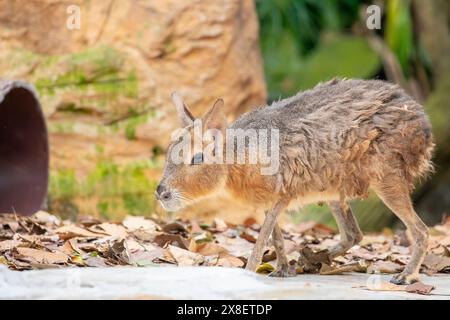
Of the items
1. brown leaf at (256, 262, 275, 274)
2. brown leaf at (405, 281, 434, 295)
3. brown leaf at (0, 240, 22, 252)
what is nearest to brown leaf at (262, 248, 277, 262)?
brown leaf at (256, 262, 275, 274)

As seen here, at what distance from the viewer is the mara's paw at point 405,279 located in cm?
520

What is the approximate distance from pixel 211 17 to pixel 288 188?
337 cm

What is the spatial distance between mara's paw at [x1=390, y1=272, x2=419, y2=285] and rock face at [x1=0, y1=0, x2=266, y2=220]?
322 centimetres

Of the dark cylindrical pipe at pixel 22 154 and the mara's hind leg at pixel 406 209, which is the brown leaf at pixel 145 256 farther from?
the dark cylindrical pipe at pixel 22 154

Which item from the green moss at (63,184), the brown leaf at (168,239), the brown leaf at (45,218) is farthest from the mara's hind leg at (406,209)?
the green moss at (63,184)

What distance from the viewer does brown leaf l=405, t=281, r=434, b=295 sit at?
476cm

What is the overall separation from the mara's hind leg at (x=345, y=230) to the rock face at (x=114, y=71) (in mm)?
2454

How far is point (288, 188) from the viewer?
5.39 meters

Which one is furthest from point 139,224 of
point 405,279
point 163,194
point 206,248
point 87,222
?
point 405,279

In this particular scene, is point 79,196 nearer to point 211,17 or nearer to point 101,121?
point 101,121

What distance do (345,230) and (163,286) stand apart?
199 cm

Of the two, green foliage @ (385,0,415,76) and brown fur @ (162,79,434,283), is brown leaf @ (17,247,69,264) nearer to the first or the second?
brown fur @ (162,79,434,283)
